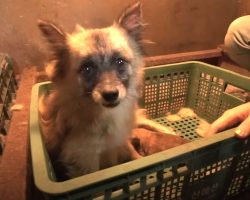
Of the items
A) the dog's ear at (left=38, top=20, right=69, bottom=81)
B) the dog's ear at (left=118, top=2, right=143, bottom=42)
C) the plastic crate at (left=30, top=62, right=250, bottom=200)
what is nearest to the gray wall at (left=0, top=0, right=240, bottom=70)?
the dog's ear at (left=118, top=2, right=143, bottom=42)

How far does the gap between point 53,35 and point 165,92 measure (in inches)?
37.7

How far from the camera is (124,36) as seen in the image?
1238 mm

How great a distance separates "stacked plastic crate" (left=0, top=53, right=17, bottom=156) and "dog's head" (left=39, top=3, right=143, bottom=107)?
0.58 m

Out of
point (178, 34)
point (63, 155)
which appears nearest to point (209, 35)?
point (178, 34)

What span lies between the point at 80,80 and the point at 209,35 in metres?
1.91

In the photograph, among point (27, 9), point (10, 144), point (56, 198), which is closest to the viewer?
point (56, 198)

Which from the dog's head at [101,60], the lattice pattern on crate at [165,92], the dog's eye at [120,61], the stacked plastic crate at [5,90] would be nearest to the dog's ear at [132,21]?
the dog's head at [101,60]

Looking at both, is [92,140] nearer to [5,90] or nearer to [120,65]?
[120,65]

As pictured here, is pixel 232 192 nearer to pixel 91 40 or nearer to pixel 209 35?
pixel 91 40

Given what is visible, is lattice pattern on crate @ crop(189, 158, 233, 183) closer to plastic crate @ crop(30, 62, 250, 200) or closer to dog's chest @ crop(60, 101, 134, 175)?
plastic crate @ crop(30, 62, 250, 200)

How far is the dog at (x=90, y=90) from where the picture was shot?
1109mm

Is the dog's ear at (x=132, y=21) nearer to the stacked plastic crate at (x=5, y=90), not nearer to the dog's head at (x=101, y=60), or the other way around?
the dog's head at (x=101, y=60)

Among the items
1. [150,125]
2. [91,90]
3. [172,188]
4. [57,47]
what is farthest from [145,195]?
[150,125]

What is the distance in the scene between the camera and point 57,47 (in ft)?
3.95
